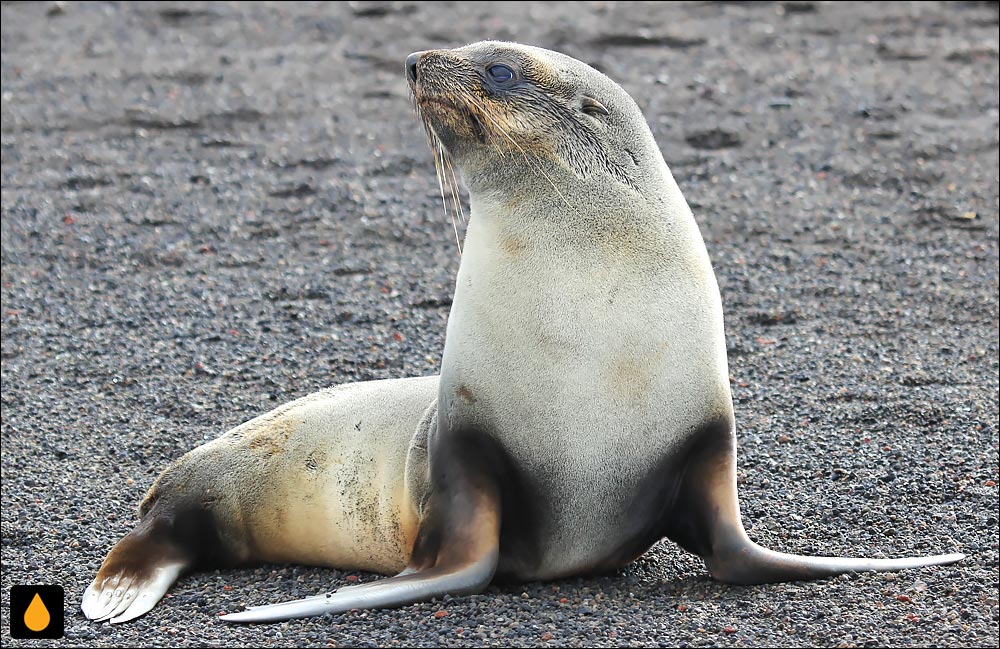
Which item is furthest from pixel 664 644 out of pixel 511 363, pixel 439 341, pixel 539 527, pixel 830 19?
pixel 830 19

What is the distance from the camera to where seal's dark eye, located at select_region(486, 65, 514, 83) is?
4.15 meters

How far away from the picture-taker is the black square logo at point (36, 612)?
3.91m

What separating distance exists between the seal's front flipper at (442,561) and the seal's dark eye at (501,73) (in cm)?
113

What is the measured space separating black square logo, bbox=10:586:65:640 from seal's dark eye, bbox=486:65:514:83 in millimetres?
1938

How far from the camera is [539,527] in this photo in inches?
157

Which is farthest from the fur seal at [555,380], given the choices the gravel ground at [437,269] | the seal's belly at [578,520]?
the gravel ground at [437,269]

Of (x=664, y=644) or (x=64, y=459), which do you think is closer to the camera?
(x=664, y=644)

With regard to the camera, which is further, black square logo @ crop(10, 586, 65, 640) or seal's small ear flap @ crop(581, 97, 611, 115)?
seal's small ear flap @ crop(581, 97, 611, 115)

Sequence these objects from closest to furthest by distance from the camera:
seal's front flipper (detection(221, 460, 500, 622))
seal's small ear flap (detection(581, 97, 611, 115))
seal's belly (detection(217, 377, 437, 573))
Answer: seal's front flipper (detection(221, 460, 500, 622)) → seal's small ear flap (detection(581, 97, 611, 115)) → seal's belly (detection(217, 377, 437, 573))

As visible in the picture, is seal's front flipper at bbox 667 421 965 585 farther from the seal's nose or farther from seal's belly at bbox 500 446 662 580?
the seal's nose

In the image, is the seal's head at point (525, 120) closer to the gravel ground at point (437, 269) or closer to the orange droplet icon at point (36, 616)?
the gravel ground at point (437, 269)

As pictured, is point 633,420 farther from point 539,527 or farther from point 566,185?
point 566,185

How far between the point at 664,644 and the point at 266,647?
38.8 inches

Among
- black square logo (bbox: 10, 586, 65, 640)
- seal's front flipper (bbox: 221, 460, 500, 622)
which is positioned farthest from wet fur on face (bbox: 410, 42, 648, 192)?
black square logo (bbox: 10, 586, 65, 640)
